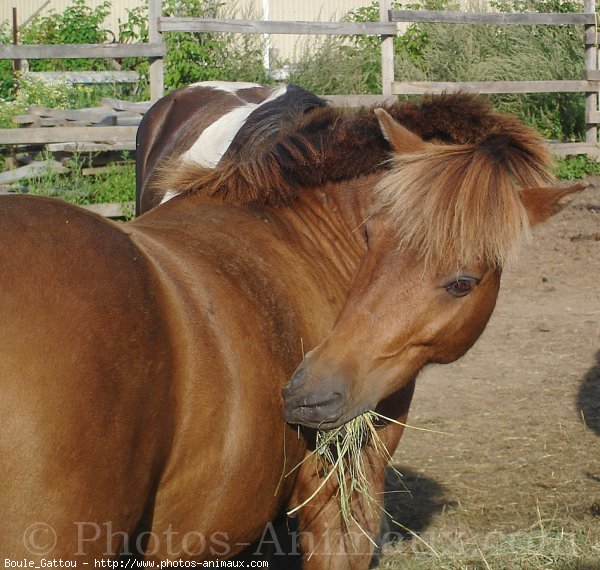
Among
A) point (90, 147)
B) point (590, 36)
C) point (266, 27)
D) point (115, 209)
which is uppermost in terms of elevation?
point (266, 27)

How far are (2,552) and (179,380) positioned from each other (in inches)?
20.0

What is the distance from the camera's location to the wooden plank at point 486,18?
34.6 ft

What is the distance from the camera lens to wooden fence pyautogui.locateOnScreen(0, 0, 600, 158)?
841cm

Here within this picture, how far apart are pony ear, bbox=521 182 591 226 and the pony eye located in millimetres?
277

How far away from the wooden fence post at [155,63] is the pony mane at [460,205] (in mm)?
6918

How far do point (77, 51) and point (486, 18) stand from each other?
5.53 m

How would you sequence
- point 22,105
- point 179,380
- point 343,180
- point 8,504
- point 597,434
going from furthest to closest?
point 22,105
point 597,434
point 343,180
point 179,380
point 8,504

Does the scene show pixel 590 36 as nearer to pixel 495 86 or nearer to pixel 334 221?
pixel 495 86

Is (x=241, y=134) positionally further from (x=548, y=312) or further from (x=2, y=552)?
(x=548, y=312)

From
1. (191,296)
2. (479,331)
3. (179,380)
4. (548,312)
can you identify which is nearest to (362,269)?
(479,331)

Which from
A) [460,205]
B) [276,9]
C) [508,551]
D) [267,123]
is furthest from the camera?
[276,9]

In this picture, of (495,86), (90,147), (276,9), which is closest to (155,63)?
(90,147)

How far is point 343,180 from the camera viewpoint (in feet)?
8.93

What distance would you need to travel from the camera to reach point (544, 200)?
2.40 m
